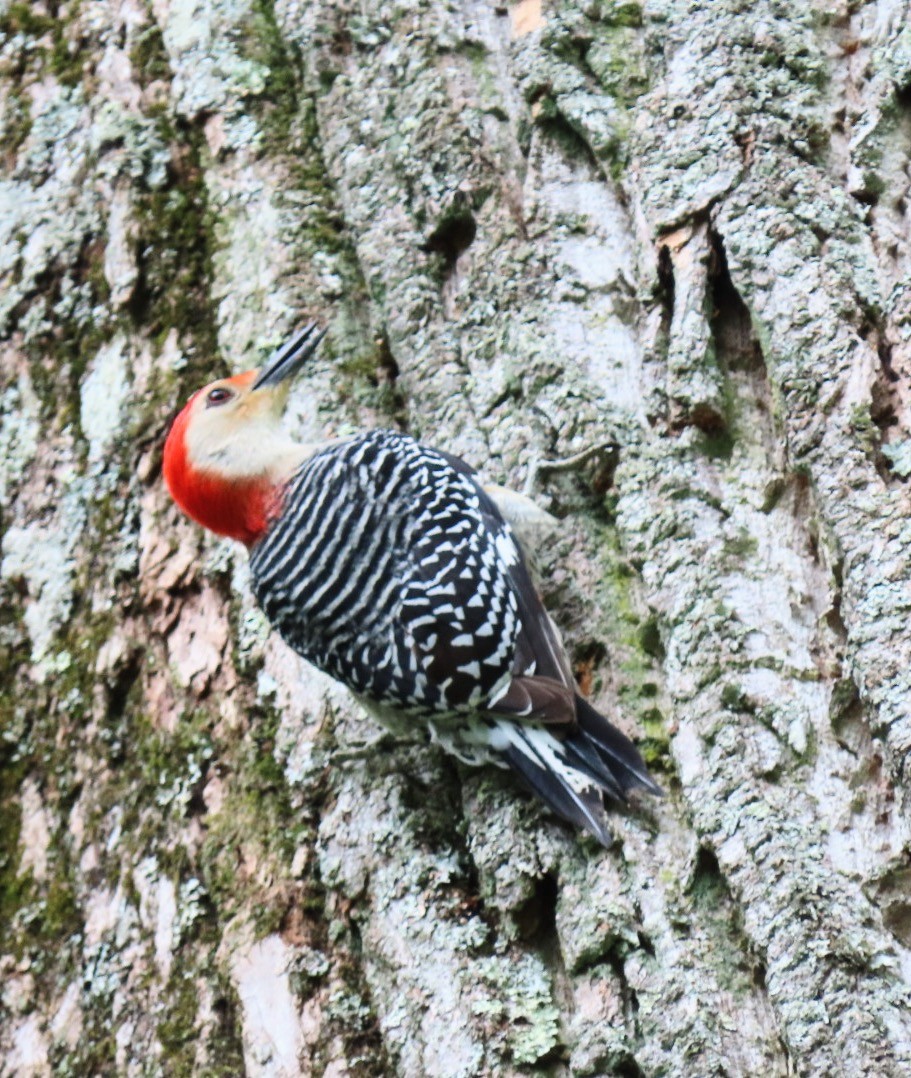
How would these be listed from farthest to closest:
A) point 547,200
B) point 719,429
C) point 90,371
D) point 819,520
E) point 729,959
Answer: point 90,371 < point 547,200 < point 719,429 < point 819,520 < point 729,959

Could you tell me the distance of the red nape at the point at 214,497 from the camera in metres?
3.58

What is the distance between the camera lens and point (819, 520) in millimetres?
2623

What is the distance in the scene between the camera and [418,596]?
3.23 meters

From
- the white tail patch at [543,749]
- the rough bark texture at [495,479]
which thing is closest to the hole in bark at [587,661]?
the rough bark texture at [495,479]

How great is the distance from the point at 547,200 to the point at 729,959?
187 centimetres

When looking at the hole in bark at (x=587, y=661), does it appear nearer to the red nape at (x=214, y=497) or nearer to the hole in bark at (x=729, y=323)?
the hole in bark at (x=729, y=323)

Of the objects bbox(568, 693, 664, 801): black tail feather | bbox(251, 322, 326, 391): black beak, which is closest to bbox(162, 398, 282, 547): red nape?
bbox(251, 322, 326, 391): black beak

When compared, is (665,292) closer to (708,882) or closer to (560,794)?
(560,794)

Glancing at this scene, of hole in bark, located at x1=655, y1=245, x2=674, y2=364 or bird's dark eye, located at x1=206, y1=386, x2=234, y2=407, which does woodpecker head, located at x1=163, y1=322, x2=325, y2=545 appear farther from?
hole in bark, located at x1=655, y1=245, x2=674, y2=364

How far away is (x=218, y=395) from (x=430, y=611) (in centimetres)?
100

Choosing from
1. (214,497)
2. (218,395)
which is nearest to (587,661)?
(214,497)

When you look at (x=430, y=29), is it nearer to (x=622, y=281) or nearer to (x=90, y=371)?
(x=622, y=281)

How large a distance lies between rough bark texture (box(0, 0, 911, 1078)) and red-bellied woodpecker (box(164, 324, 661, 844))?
3.5 inches

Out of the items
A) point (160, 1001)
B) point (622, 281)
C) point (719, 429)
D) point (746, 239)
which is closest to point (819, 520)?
point (719, 429)
